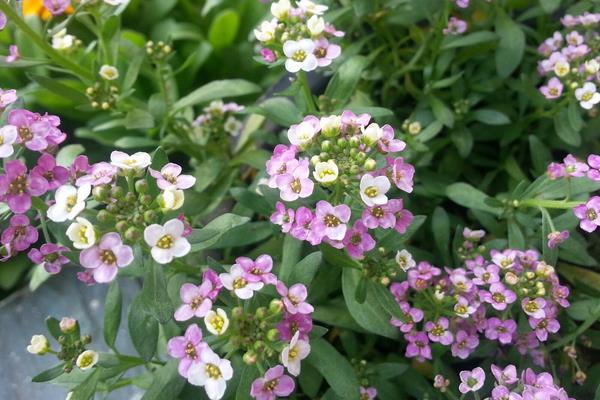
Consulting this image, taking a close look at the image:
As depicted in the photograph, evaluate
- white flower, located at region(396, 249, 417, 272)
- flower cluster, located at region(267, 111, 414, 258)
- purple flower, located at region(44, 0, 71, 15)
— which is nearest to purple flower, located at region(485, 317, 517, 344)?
white flower, located at region(396, 249, 417, 272)

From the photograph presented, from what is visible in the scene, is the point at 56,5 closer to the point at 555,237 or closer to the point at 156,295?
the point at 156,295

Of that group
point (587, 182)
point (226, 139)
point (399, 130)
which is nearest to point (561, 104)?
point (587, 182)

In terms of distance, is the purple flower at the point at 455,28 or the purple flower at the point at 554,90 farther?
the purple flower at the point at 455,28

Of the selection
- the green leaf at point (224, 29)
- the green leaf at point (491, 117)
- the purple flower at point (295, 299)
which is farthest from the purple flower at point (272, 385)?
the green leaf at point (224, 29)

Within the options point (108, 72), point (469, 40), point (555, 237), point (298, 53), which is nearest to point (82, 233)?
point (298, 53)

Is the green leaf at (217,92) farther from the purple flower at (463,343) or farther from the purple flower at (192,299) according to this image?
the purple flower at (463,343)

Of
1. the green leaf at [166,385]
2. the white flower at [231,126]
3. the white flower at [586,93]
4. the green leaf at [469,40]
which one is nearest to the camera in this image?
the green leaf at [166,385]

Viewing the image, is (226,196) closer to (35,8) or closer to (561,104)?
(561,104)
